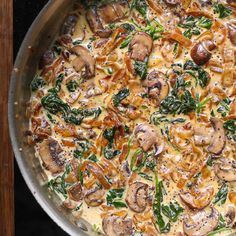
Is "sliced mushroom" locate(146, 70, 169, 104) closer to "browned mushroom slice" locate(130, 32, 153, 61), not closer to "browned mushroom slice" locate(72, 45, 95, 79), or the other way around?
"browned mushroom slice" locate(130, 32, 153, 61)

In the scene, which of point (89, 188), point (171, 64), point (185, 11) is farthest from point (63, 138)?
point (185, 11)

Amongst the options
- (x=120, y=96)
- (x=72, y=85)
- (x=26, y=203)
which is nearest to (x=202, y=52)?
(x=120, y=96)

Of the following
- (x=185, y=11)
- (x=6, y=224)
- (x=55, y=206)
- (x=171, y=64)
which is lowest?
(x=6, y=224)

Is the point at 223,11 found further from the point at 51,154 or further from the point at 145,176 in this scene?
the point at 51,154

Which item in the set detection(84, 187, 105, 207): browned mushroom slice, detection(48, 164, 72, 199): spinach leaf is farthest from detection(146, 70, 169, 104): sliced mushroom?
detection(48, 164, 72, 199): spinach leaf

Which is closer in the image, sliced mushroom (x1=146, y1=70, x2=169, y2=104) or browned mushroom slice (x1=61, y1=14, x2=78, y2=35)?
sliced mushroom (x1=146, y1=70, x2=169, y2=104)

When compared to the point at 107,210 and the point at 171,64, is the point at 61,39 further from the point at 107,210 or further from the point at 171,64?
the point at 107,210

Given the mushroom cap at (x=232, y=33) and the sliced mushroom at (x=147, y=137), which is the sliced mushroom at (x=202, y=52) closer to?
the mushroom cap at (x=232, y=33)
